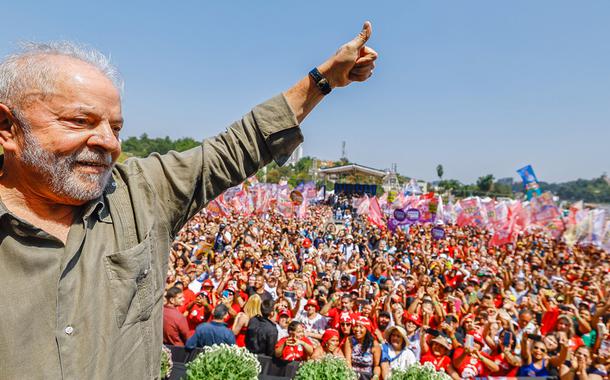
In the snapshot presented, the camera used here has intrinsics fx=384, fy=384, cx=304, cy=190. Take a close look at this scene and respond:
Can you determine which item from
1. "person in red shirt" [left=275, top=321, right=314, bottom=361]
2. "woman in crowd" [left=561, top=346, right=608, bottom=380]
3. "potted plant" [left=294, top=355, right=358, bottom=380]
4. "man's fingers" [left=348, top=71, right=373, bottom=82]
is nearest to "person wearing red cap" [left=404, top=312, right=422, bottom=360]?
"person in red shirt" [left=275, top=321, right=314, bottom=361]

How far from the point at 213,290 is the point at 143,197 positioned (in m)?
6.53

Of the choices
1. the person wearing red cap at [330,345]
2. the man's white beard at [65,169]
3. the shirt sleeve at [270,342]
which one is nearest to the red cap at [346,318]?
the person wearing red cap at [330,345]

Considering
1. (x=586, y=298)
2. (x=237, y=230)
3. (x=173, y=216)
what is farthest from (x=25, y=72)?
(x=237, y=230)

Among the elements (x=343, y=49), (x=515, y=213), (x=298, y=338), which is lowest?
(x=298, y=338)

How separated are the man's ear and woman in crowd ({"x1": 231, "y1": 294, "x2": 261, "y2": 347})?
4.93 m

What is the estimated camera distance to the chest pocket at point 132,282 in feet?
3.51

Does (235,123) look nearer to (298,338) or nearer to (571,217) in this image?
(298,338)

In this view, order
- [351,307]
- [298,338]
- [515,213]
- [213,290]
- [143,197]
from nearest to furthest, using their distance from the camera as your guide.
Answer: [143,197], [298,338], [351,307], [213,290], [515,213]

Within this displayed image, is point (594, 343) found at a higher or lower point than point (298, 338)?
lower

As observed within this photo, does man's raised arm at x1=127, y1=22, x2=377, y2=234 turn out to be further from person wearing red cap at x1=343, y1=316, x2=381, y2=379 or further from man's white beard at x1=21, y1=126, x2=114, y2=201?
person wearing red cap at x1=343, y1=316, x2=381, y2=379

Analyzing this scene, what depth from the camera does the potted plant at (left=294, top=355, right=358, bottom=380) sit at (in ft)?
10.8

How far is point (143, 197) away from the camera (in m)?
1.21

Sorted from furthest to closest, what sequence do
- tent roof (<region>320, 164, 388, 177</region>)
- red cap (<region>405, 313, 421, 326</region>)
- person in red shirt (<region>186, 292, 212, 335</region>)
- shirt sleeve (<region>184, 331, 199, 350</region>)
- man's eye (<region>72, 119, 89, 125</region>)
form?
tent roof (<region>320, 164, 388, 177</region>)
person in red shirt (<region>186, 292, 212, 335</region>)
red cap (<region>405, 313, 421, 326</region>)
shirt sleeve (<region>184, 331, 199, 350</region>)
man's eye (<region>72, 119, 89, 125</region>)

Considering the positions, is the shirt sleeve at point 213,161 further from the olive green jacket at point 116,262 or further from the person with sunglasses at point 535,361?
the person with sunglasses at point 535,361
